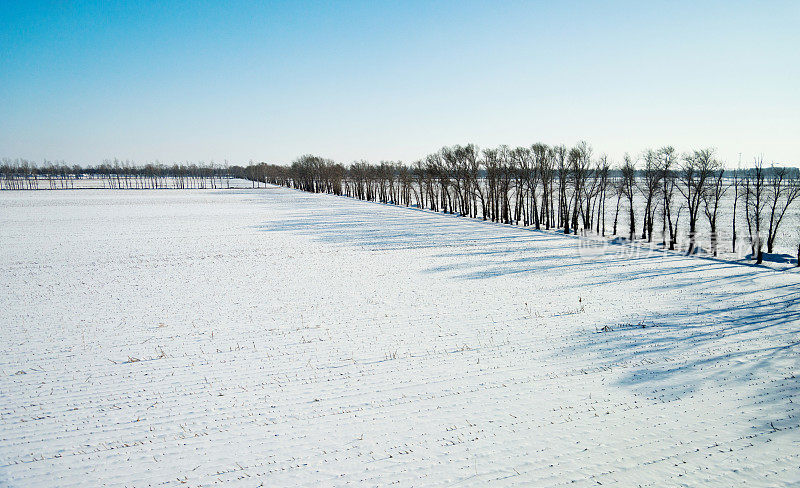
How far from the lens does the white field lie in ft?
26.9

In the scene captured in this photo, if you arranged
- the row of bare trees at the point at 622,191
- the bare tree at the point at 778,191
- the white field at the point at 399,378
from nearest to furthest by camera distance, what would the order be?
1. the white field at the point at 399,378
2. the bare tree at the point at 778,191
3. the row of bare trees at the point at 622,191

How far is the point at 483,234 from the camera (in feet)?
148

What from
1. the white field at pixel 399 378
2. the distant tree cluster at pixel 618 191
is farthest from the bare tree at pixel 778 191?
the white field at pixel 399 378

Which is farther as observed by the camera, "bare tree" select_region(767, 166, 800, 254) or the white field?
"bare tree" select_region(767, 166, 800, 254)

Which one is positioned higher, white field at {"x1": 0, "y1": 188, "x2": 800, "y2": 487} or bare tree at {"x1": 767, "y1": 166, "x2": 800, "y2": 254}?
bare tree at {"x1": 767, "y1": 166, "x2": 800, "y2": 254}

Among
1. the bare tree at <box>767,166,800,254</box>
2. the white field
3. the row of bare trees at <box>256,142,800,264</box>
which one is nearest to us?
the white field

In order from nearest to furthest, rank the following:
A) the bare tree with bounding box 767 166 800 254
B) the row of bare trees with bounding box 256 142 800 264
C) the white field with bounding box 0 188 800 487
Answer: the white field with bounding box 0 188 800 487
the bare tree with bounding box 767 166 800 254
the row of bare trees with bounding box 256 142 800 264

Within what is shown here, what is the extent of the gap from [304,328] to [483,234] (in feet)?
107

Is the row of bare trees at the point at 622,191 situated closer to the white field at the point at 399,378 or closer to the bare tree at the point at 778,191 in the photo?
the bare tree at the point at 778,191

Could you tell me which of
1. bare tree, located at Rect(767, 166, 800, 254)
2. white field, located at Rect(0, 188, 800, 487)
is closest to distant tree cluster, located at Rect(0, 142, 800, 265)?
bare tree, located at Rect(767, 166, 800, 254)

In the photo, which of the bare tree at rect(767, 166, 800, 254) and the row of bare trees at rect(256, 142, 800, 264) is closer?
the bare tree at rect(767, 166, 800, 254)

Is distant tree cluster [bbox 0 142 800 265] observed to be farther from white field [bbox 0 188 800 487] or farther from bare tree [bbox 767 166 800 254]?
white field [bbox 0 188 800 487]

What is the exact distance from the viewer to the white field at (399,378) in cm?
820

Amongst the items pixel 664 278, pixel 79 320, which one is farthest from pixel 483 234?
pixel 79 320
